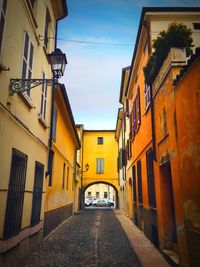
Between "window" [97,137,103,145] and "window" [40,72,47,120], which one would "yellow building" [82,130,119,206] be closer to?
"window" [97,137,103,145]

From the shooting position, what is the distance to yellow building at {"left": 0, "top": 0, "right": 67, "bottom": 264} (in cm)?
488

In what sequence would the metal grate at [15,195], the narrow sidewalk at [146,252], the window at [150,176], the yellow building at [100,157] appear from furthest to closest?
the yellow building at [100,157] < the window at [150,176] < the narrow sidewalk at [146,252] < the metal grate at [15,195]

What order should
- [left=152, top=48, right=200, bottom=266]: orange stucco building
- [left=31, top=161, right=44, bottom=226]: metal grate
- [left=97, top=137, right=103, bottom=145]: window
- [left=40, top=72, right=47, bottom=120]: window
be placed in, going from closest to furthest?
[left=152, top=48, right=200, bottom=266]: orange stucco building, [left=31, top=161, right=44, bottom=226]: metal grate, [left=40, top=72, right=47, bottom=120]: window, [left=97, top=137, right=103, bottom=145]: window

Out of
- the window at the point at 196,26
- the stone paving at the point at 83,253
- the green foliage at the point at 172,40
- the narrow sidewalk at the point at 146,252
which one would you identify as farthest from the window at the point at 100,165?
the green foliage at the point at 172,40

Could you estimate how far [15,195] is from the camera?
5590 millimetres

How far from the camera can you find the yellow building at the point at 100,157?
103 ft

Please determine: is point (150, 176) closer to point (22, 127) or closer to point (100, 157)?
point (22, 127)

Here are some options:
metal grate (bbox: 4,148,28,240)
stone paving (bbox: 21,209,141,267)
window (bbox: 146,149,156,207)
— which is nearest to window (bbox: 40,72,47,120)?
metal grate (bbox: 4,148,28,240)

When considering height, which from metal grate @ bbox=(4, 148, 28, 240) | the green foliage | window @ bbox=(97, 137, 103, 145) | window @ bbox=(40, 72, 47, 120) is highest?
window @ bbox=(97, 137, 103, 145)

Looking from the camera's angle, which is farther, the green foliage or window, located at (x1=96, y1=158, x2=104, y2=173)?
window, located at (x1=96, y1=158, x2=104, y2=173)

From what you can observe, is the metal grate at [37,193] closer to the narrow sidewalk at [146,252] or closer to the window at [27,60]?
the window at [27,60]

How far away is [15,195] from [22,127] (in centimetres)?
160

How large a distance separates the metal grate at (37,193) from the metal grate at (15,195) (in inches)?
49.3

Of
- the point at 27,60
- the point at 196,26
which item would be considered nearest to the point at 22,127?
the point at 27,60
